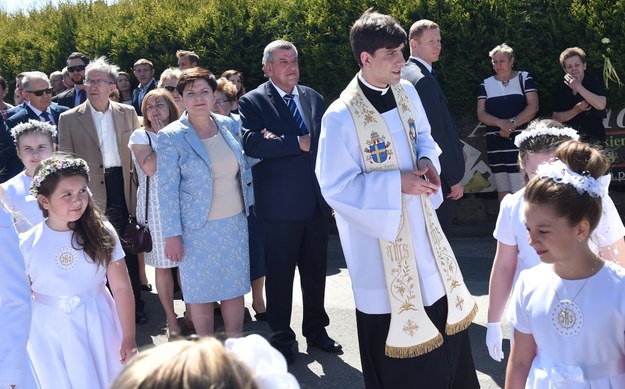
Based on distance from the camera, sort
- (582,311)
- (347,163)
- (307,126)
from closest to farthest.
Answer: (582,311)
(347,163)
(307,126)

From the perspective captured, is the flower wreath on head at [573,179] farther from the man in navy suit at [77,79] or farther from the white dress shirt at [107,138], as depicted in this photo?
the man in navy suit at [77,79]

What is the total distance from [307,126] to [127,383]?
14.6ft

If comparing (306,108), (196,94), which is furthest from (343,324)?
(196,94)

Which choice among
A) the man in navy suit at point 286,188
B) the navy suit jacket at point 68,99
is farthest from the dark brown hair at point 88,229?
the navy suit jacket at point 68,99

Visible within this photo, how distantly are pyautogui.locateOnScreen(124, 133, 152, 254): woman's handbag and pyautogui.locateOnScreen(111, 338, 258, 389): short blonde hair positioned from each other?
16.2 ft

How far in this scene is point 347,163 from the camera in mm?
4398

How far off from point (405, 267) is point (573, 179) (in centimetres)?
142

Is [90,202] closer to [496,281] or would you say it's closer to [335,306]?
[496,281]

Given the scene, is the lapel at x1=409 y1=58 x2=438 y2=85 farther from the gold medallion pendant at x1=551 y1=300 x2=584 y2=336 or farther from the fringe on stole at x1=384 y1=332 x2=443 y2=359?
the gold medallion pendant at x1=551 y1=300 x2=584 y2=336

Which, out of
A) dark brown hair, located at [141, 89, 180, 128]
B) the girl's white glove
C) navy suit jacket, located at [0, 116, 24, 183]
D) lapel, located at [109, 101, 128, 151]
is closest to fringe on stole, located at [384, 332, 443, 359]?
the girl's white glove

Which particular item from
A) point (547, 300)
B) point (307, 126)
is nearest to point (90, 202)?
point (307, 126)

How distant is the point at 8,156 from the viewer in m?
7.74

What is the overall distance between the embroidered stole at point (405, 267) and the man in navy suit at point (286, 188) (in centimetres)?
139

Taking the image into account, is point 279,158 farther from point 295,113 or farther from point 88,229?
point 88,229
